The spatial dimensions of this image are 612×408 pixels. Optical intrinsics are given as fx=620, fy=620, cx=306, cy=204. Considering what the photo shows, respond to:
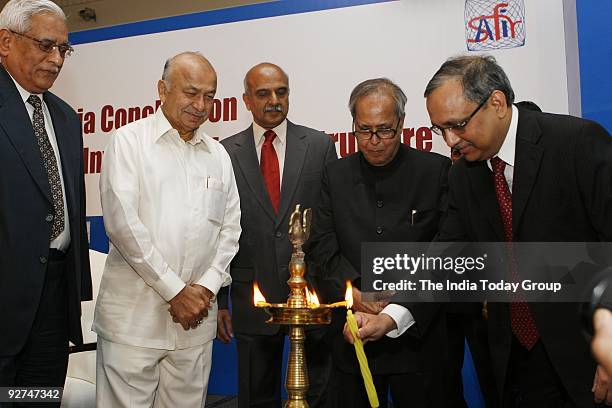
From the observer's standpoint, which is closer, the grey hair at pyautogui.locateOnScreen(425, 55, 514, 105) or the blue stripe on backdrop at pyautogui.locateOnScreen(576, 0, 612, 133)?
the grey hair at pyautogui.locateOnScreen(425, 55, 514, 105)

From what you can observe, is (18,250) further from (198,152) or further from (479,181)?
(479,181)

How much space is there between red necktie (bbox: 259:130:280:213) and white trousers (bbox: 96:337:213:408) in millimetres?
870

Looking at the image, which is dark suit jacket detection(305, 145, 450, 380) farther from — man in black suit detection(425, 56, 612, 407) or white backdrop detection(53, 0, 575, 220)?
white backdrop detection(53, 0, 575, 220)

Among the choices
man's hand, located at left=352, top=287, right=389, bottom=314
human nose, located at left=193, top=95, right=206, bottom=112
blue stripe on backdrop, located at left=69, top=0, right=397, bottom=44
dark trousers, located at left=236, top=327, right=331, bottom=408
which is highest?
blue stripe on backdrop, located at left=69, top=0, right=397, bottom=44

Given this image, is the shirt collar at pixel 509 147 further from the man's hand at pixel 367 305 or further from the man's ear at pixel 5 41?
the man's ear at pixel 5 41

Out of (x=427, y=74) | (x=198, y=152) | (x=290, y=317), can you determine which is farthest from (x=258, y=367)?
(x=427, y=74)

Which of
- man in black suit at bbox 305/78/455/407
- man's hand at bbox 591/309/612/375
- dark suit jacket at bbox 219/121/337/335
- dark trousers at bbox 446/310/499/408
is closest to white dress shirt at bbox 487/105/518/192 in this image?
man in black suit at bbox 305/78/455/407

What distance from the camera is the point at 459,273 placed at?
2.29 m

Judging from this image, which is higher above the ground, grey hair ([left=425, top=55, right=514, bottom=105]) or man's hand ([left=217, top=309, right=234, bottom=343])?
grey hair ([left=425, top=55, right=514, bottom=105])

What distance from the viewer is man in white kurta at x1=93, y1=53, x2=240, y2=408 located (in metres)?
2.37

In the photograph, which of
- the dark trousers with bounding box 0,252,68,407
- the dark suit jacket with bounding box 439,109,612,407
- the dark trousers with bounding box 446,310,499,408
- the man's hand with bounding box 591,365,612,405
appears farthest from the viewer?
the dark trousers with bounding box 446,310,499,408

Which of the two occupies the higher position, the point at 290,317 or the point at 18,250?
the point at 18,250

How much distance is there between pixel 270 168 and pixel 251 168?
11 cm

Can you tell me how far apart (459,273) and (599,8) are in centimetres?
182
